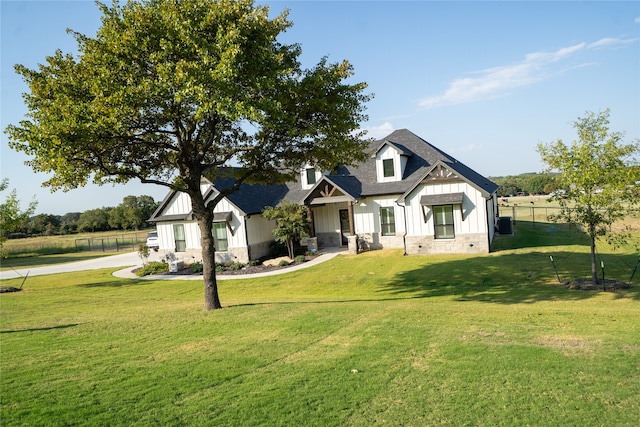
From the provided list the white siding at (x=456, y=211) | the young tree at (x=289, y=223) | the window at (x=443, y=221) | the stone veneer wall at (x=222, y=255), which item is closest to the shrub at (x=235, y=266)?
the stone veneer wall at (x=222, y=255)

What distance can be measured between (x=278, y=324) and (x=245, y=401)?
16.2 feet

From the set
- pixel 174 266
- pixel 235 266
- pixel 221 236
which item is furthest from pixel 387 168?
pixel 174 266

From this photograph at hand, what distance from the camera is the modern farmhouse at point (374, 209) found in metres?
25.8

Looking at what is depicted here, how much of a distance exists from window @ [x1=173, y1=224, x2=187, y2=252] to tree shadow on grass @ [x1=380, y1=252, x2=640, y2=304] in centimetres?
1609

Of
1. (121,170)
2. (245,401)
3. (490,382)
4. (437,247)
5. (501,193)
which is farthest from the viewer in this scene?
(501,193)

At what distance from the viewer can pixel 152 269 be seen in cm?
2872

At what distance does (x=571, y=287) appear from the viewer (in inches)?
703

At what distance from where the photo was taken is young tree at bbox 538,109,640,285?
1673cm

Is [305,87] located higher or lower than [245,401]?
higher

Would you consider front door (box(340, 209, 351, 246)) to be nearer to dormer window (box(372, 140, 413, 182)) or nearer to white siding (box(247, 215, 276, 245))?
dormer window (box(372, 140, 413, 182))

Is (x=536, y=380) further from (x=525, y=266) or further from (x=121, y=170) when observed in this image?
(x=525, y=266)

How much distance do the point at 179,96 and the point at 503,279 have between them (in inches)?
626

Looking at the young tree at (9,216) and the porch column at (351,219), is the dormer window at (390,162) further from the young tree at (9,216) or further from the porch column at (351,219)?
the young tree at (9,216)

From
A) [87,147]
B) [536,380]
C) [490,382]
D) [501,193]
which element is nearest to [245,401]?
[490,382]
